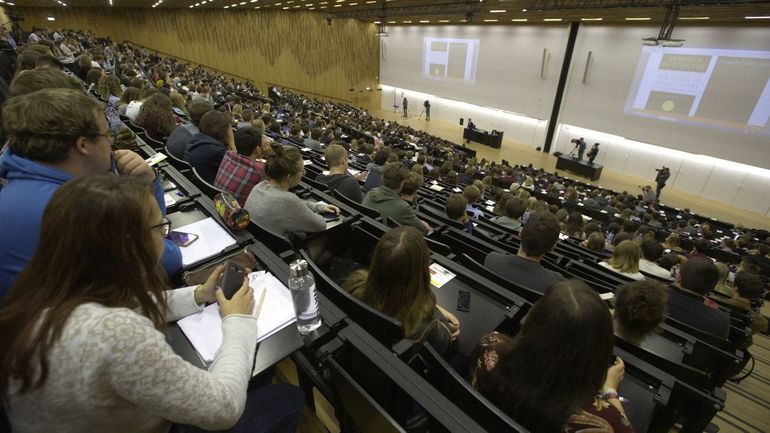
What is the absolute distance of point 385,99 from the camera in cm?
2650

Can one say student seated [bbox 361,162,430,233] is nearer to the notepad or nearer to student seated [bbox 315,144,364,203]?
student seated [bbox 315,144,364,203]

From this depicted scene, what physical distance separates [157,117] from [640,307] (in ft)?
17.4

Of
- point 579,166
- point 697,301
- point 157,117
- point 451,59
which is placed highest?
point 451,59

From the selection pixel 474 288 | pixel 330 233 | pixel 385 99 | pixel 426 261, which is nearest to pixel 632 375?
pixel 474 288

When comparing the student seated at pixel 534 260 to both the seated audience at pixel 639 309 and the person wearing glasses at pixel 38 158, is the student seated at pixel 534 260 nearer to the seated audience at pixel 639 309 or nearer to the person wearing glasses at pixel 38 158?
the seated audience at pixel 639 309

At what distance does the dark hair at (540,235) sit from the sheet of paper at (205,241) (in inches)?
87.1

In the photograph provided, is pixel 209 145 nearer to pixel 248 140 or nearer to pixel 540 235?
pixel 248 140

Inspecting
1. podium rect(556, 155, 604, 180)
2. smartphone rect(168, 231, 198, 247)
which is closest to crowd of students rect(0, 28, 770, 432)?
smartphone rect(168, 231, 198, 247)

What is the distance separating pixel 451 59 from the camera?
20.5 meters

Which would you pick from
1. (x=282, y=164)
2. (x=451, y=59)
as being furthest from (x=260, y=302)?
(x=451, y=59)

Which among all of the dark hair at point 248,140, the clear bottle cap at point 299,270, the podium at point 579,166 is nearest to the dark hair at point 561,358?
the clear bottle cap at point 299,270

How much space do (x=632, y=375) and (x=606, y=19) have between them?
53.2 feet

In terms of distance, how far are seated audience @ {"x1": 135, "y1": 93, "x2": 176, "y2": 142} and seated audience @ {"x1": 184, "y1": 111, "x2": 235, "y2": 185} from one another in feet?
3.83

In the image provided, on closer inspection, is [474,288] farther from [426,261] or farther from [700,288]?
[700,288]
